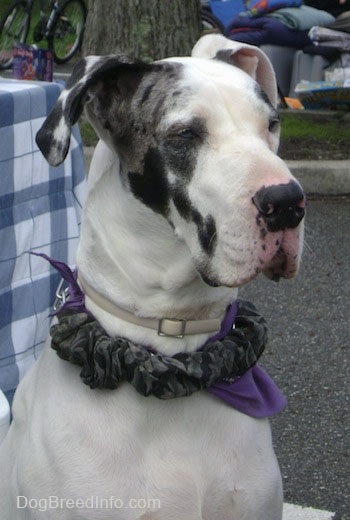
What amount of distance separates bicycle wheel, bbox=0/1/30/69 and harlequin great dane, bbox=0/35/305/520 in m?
12.6

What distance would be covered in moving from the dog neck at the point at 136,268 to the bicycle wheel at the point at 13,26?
12588 millimetres

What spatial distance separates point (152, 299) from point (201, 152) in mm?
418

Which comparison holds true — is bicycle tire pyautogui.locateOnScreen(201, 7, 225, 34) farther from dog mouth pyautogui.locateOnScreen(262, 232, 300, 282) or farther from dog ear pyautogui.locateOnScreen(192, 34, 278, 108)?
dog mouth pyautogui.locateOnScreen(262, 232, 300, 282)

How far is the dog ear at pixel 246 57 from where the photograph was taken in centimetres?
294

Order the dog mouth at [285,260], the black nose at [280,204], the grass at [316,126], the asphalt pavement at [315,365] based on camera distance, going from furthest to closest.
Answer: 1. the grass at [316,126]
2. the asphalt pavement at [315,365]
3. the dog mouth at [285,260]
4. the black nose at [280,204]

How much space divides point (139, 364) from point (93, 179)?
50 centimetres

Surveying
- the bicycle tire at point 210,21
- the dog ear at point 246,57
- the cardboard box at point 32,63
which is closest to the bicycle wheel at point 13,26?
the bicycle tire at point 210,21

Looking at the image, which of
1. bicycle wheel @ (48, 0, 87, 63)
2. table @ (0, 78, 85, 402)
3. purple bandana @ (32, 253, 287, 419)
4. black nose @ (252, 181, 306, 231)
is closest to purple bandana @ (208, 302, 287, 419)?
purple bandana @ (32, 253, 287, 419)

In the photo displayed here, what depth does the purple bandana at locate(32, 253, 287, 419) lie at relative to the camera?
2697 millimetres

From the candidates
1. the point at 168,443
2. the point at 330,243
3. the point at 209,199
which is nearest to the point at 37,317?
the point at 168,443

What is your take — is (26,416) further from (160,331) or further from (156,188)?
(156,188)

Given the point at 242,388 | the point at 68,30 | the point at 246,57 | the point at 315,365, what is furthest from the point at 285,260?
the point at 68,30

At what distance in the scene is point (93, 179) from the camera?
9.00ft

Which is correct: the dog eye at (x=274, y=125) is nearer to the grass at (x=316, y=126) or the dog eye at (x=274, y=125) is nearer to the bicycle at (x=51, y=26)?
the grass at (x=316, y=126)
